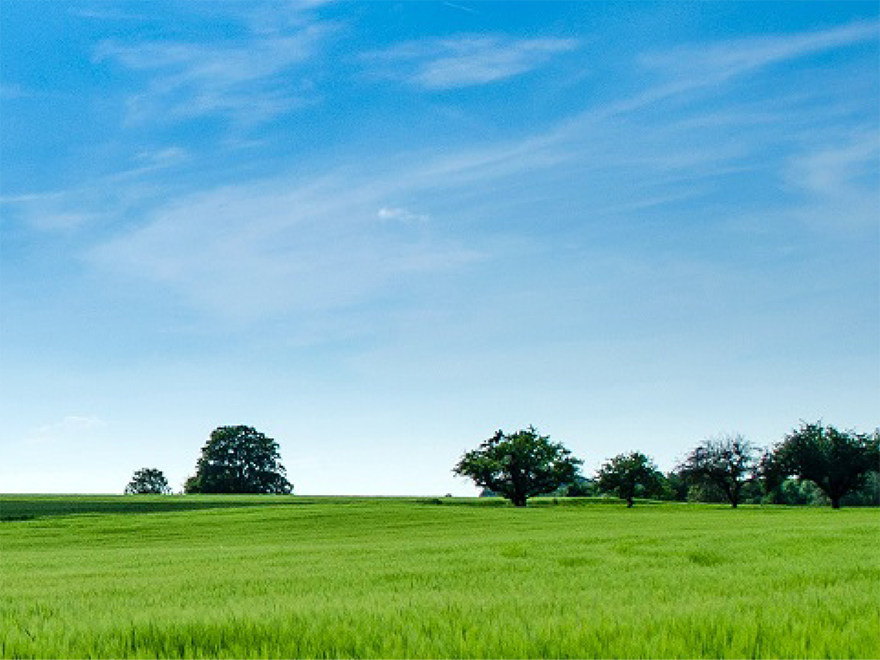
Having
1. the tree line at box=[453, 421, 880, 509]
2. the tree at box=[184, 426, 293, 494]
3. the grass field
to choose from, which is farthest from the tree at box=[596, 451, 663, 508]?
the grass field

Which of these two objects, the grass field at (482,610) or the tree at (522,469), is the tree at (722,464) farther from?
the grass field at (482,610)

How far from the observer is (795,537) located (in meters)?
20.4

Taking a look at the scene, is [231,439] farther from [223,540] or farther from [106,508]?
[223,540]

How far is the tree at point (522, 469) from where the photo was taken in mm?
94750

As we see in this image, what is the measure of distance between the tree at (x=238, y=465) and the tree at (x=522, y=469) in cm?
7401

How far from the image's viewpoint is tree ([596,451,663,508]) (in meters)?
109

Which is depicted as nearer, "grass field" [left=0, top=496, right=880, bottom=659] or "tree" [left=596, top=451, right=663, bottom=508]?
"grass field" [left=0, top=496, right=880, bottom=659]

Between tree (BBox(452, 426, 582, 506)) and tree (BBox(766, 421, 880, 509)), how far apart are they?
34520mm

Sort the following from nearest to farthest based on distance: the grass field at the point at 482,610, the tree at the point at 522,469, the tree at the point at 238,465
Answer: the grass field at the point at 482,610
the tree at the point at 522,469
the tree at the point at 238,465

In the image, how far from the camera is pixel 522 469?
95688 millimetres

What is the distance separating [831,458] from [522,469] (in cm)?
4360

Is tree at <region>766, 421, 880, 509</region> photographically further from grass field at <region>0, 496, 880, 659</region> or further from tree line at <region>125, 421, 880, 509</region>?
grass field at <region>0, 496, 880, 659</region>

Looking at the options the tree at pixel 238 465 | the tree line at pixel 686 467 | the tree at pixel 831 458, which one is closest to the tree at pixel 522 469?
the tree line at pixel 686 467

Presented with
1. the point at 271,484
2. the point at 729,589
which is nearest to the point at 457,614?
the point at 729,589
